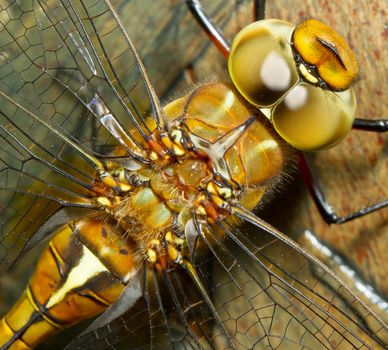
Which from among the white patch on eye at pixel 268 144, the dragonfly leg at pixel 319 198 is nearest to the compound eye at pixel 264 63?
the white patch on eye at pixel 268 144

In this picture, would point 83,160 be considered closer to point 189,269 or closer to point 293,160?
point 189,269

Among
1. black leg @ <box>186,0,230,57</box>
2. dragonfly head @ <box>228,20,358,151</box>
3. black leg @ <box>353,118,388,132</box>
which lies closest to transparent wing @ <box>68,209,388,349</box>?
dragonfly head @ <box>228,20,358,151</box>

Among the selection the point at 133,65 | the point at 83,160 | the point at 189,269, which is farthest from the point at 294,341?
→ the point at 133,65

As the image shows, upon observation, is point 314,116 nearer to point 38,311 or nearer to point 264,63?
point 264,63

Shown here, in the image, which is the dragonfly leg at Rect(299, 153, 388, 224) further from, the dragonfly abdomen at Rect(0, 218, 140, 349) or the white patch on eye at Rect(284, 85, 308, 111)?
the dragonfly abdomen at Rect(0, 218, 140, 349)

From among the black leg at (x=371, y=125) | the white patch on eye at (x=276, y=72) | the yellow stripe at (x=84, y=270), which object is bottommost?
the black leg at (x=371, y=125)

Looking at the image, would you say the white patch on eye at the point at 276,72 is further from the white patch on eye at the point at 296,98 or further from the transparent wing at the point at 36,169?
the transparent wing at the point at 36,169
